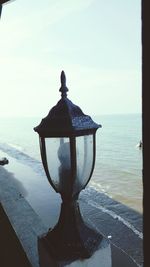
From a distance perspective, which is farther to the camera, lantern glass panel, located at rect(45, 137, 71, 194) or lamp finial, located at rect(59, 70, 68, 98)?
lamp finial, located at rect(59, 70, 68, 98)

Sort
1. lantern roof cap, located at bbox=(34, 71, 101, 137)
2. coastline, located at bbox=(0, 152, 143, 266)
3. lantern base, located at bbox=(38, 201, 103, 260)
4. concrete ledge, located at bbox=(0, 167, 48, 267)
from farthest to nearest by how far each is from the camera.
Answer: coastline, located at bbox=(0, 152, 143, 266)
concrete ledge, located at bbox=(0, 167, 48, 267)
lantern base, located at bbox=(38, 201, 103, 260)
lantern roof cap, located at bbox=(34, 71, 101, 137)

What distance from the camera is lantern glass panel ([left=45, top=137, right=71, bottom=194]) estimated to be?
1.61 metres

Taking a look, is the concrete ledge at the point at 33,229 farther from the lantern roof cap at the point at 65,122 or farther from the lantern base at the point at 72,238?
the lantern roof cap at the point at 65,122

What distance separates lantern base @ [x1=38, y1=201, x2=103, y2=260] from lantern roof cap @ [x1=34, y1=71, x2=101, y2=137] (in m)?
0.51

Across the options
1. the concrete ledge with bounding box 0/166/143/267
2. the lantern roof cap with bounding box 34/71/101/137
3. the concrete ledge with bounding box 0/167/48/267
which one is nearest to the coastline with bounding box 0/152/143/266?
the concrete ledge with bounding box 0/166/143/267

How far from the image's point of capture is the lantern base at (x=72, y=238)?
173 cm

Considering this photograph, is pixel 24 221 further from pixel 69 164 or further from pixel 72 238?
pixel 69 164

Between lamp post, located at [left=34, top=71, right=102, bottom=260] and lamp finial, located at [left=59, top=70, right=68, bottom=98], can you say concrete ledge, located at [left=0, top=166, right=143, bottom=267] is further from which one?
lamp finial, located at [left=59, top=70, right=68, bottom=98]

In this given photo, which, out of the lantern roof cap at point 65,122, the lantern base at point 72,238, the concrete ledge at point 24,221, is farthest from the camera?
the concrete ledge at point 24,221

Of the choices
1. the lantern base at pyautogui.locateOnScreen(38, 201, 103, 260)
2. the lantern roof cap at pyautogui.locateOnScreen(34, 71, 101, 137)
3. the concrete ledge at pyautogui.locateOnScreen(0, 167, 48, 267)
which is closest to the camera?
the lantern roof cap at pyautogui.locateOnScreen(34, 71, 101, 137)

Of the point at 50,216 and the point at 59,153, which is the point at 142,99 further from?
the point at 50,216

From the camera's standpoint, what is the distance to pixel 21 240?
2.74m

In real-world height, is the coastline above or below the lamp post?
below

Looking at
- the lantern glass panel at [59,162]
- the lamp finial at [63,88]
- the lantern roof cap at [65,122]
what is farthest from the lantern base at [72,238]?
the lamp finial at [63,88]
